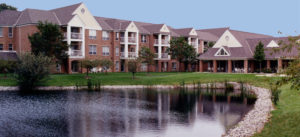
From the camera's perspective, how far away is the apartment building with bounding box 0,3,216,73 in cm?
4475

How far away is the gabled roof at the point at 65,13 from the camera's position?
44.9m

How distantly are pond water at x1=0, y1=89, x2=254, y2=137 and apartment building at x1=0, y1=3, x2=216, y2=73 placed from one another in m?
17.2

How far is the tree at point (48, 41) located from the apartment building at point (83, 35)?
2.63 m

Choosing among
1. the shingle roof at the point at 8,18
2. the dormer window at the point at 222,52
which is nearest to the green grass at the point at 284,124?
the dormer window at the point at 222,52

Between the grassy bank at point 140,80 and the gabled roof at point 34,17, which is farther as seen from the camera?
the gabled roof at point 34,17

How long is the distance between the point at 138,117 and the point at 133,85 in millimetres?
18554

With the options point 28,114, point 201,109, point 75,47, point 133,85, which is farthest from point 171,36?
point 28,114

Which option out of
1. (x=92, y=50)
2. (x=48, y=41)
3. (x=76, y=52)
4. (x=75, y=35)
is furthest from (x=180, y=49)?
(x=48, y=41)

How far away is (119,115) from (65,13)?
1212 inches

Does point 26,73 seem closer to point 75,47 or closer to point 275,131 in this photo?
point 75,47

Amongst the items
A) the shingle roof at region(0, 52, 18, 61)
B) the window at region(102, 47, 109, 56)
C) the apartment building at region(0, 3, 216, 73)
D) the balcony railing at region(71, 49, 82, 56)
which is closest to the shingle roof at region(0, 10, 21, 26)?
the apartment building at region(0, 3, 216, 73)

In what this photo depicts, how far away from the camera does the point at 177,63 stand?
200 ft

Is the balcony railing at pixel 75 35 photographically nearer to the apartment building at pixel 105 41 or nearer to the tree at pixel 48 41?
the apartment building at pixel 105 41

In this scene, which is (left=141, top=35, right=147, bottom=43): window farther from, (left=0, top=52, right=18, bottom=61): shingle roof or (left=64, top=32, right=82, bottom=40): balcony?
(left=0, top=52, right=18, bottom=61): shingle roof
